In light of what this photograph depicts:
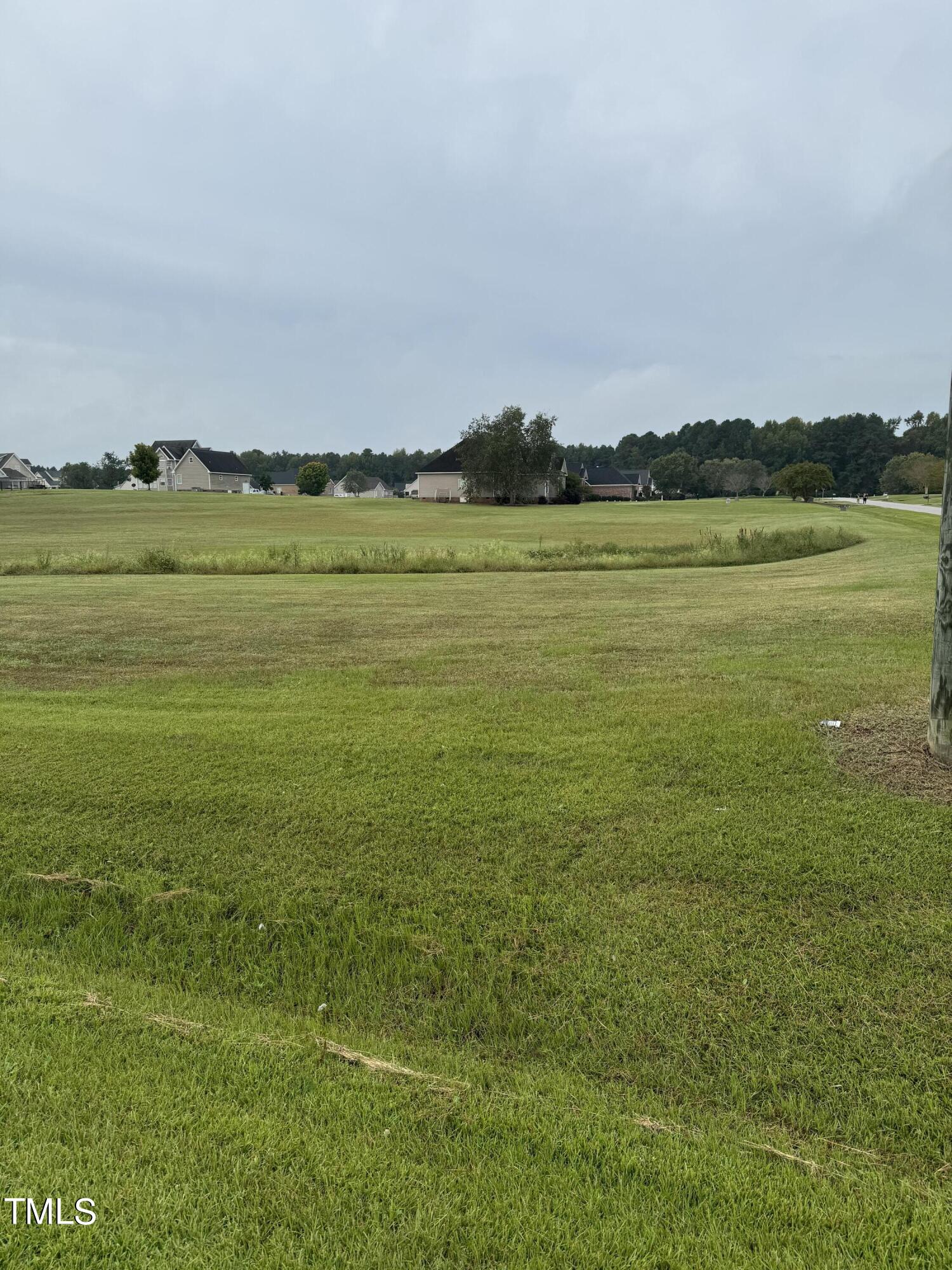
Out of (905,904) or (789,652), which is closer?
(905,904)

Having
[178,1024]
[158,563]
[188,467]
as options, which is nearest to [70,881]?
[178,1024]

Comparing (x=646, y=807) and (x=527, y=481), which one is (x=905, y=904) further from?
(x=527, y=481)

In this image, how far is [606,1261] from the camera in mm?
2084

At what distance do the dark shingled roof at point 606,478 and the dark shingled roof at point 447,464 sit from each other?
30346mm

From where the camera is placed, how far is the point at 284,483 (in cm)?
13775

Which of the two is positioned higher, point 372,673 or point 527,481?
point 527,481

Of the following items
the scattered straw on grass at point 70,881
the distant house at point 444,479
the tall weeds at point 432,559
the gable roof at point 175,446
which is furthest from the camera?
the gable roof at point 175,446

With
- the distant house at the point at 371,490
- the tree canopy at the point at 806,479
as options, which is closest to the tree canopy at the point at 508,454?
the tree canopy at the point at 806,479

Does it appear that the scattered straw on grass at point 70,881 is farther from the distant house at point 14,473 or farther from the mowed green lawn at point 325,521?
the distant house at point 14,473

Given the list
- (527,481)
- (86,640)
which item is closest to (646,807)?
(86,640)

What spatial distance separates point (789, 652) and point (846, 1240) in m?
7.14

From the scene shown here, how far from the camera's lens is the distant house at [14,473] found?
344ft

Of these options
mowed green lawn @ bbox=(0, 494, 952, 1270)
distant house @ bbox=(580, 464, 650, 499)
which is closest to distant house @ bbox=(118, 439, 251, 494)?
distant house @ bbox=(580, 464, 650, 499)

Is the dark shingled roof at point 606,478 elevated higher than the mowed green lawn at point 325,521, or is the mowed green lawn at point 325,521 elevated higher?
the dark shingled roof at point 606,478
